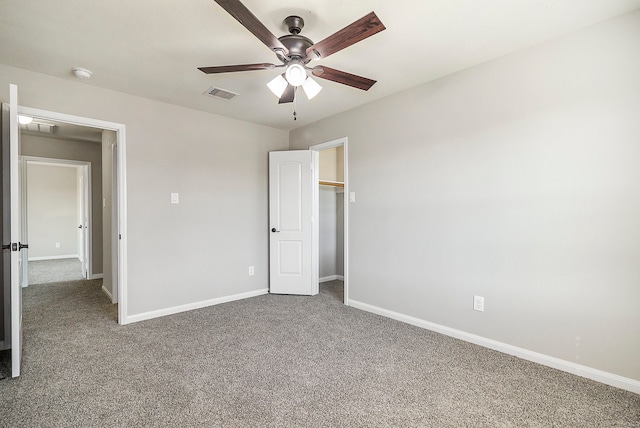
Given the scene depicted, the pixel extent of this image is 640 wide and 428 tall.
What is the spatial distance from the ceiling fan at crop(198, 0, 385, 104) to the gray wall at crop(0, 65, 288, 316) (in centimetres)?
179

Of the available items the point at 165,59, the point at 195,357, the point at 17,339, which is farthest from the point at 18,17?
the point at 195,357

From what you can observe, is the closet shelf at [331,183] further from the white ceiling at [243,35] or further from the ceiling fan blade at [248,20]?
the ceiling fan blade at [248,20]

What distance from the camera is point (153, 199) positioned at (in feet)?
11.5

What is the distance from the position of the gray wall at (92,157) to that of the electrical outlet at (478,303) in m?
6.10

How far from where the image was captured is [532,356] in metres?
2.41

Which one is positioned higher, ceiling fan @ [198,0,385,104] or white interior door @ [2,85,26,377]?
ceiling fan @ [198,0,385,104]

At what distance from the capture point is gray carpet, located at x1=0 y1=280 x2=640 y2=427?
1769 mm

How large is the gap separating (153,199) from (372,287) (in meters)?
2.69

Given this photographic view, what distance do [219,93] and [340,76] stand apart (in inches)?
65.4

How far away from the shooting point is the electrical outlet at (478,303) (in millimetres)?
2697

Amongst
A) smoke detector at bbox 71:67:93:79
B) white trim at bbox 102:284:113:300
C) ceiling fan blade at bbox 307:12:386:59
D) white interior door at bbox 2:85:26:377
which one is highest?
smoke detector at bbox 71:67:93:79

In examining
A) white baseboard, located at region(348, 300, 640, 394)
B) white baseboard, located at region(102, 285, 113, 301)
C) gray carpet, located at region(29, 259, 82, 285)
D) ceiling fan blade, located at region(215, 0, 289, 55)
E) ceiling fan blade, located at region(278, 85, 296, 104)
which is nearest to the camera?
ceiling fan blade, located at region(215, 0, 289, 55)

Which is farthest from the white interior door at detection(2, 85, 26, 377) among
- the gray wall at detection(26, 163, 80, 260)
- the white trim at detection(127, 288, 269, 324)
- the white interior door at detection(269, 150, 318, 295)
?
the gray wall at detection(26, 163, 80, 260)

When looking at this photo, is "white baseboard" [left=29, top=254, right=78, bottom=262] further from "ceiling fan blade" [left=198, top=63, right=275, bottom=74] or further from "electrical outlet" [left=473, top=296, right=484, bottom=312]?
"electrical outlet" [left=473, top=296, right=484, bottom=312]
